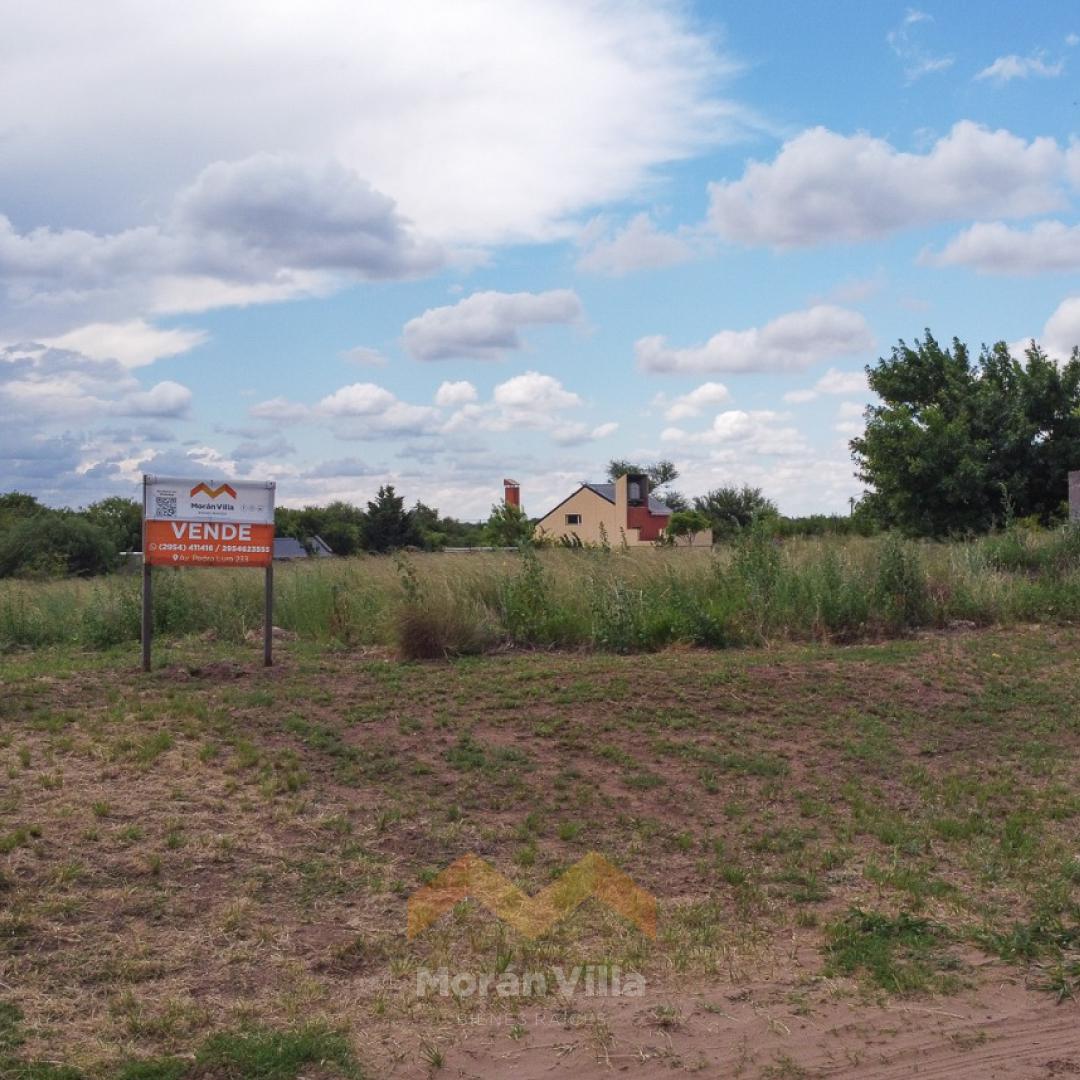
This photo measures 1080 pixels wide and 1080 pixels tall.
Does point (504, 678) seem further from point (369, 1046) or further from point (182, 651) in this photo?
point (369, 1046)

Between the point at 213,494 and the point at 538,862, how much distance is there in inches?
220

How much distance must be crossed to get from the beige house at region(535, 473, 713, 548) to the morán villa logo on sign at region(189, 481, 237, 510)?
1784 inches

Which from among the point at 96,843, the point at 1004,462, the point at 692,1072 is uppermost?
the point at 1004,462

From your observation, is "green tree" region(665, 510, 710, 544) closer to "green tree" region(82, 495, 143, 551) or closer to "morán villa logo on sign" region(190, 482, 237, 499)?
"green tree" region(82, 495, 143, 551)

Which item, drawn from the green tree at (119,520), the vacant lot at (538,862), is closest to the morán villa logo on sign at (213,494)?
the vacant lot at (538,862)

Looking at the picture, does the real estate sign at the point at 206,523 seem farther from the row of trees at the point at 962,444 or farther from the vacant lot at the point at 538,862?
the row of trees at the point at 962,444

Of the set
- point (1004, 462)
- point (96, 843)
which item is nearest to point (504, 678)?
point (96, 843)

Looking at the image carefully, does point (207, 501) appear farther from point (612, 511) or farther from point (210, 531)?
point (612, 511)

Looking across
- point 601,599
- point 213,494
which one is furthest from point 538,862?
point 601,599

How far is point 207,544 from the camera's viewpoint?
34.7ft

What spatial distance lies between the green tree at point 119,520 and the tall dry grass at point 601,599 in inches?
1337

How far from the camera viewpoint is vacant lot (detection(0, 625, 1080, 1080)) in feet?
14.3

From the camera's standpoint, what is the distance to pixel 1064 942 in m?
5.35

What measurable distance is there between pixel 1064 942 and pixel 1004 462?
22.1m
